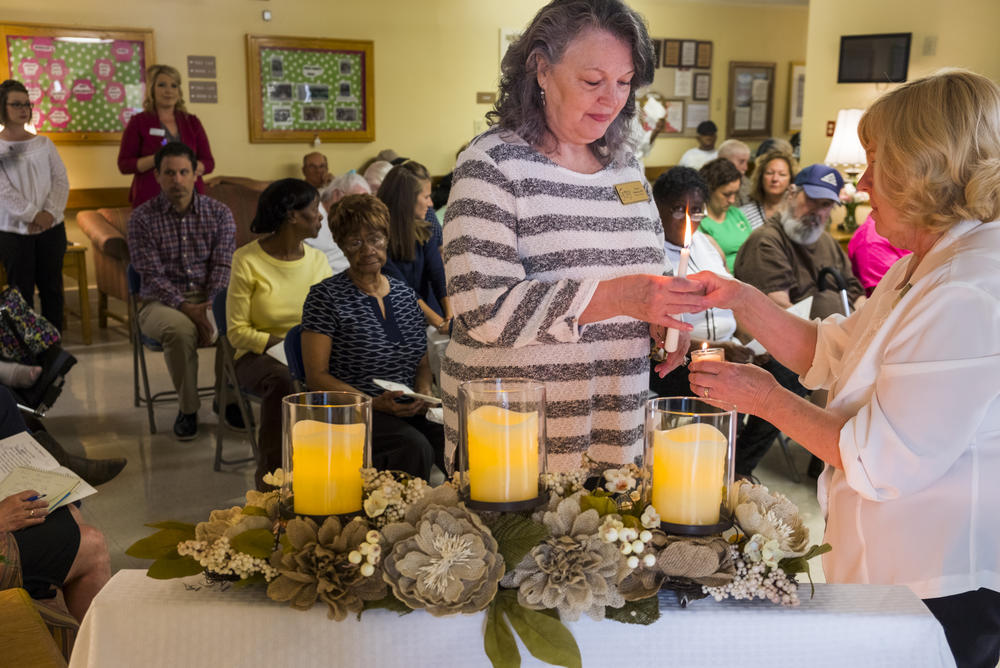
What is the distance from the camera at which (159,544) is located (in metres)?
1.08

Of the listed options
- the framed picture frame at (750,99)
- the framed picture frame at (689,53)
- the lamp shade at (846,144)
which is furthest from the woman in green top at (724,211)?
the framed picture frame at (750,99)

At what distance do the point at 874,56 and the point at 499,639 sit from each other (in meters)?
7.04

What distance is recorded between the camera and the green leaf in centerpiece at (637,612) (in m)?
1.01

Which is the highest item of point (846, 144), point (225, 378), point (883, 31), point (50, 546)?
point (883, 31)

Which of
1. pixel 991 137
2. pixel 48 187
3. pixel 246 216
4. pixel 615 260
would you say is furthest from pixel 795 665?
pixel 246 216

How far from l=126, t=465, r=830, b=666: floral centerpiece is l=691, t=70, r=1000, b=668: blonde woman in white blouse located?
258 millimetres

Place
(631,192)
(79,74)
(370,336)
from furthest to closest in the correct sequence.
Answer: (79,74) < (370,336) < (631,192)

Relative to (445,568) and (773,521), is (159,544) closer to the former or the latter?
(445,568)

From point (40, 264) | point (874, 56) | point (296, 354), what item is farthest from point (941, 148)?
point (874, 56)

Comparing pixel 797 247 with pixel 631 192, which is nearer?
pixel 631 192

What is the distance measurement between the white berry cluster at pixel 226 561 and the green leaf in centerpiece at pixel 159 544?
4 cm

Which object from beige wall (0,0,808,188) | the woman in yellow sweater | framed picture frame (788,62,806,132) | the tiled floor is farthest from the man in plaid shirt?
framed picture frame (788,62,806,132)

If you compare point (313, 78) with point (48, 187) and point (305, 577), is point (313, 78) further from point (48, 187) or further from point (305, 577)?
point (305, 577)

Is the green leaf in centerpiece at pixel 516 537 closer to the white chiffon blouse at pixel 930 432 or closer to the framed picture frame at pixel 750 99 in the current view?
the white chiffon blouse at pixel 930 432
